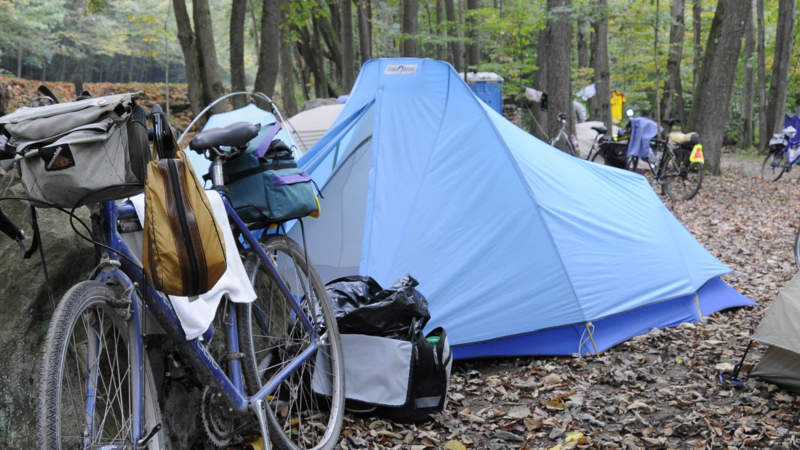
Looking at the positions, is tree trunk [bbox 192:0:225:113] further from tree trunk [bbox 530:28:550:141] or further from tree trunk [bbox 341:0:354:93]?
tree trunk [bbox 530:28:550:141]

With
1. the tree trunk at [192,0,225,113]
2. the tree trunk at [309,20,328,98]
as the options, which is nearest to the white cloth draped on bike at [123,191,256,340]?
the tree trunk at [192,0,225,113]

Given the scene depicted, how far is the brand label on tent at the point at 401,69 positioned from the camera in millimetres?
4836

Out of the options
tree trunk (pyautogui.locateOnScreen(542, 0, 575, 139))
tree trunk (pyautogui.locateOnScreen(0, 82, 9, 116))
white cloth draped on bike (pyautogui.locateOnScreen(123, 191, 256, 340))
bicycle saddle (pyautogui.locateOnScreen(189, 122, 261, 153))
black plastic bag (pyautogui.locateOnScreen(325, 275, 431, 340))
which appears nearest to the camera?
white cloth draped on bike (pyautogui.locateOnScreen(123, 191, 256, 340))

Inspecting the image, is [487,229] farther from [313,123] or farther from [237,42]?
[313,123]

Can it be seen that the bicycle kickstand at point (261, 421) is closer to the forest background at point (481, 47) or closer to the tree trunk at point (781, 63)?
the forest background at point (481, 47)

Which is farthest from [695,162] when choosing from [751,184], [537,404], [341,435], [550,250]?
[341,435]

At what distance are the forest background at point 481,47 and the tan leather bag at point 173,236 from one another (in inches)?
25.0

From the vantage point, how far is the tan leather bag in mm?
1857

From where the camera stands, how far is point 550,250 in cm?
434

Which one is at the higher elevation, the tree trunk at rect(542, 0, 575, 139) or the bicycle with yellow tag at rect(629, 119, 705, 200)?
the tree trunk at rect(542, 0, 575, 139)

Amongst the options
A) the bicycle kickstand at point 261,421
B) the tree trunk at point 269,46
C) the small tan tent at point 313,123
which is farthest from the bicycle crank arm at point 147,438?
the small tan tent at point 313,123

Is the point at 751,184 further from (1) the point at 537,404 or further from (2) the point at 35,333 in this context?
(2) the point at 35,333

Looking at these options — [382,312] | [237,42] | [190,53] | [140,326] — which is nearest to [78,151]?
[140,326]

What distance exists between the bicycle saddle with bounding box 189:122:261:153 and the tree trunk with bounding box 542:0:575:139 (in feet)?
27.3
